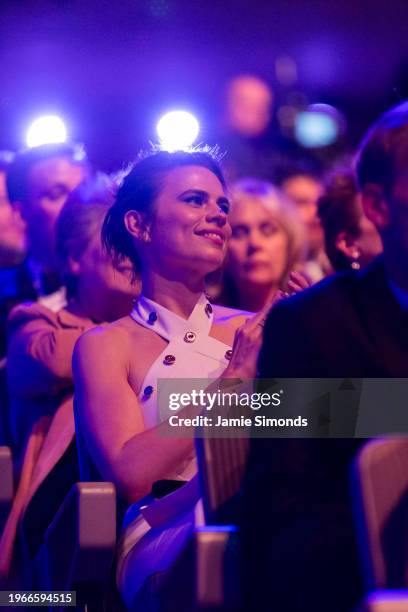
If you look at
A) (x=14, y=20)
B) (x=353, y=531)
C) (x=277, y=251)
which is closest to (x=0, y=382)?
(x=277, y=251)

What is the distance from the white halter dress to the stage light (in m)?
3.83

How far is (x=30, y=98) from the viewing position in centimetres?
351

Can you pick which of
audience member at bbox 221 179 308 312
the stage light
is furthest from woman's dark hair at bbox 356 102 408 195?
the stage light

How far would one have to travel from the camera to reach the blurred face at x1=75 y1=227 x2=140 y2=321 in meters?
2.41

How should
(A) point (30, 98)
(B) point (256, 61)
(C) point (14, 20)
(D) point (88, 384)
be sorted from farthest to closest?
(B) point (256, 61)
(A) point (30, 98)
(C) point (14, 20)
(D) point (88, 384)

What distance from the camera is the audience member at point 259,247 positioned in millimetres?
2949

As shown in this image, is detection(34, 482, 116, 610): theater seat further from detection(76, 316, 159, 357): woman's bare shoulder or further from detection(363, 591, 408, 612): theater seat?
detection(363, 591, 408, 612): theater seat

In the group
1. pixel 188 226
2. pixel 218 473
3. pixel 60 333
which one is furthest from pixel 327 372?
pixel 60 333

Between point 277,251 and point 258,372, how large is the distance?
1.68 metres

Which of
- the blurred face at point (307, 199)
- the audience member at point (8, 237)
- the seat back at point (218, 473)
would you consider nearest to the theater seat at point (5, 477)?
A: the seat back at point (218, 473)

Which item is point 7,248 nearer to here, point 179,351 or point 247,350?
point 179,351

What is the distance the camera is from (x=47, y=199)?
298 centimetres

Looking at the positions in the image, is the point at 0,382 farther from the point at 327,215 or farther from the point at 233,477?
the point at 233,477

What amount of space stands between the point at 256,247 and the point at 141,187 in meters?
1.01
